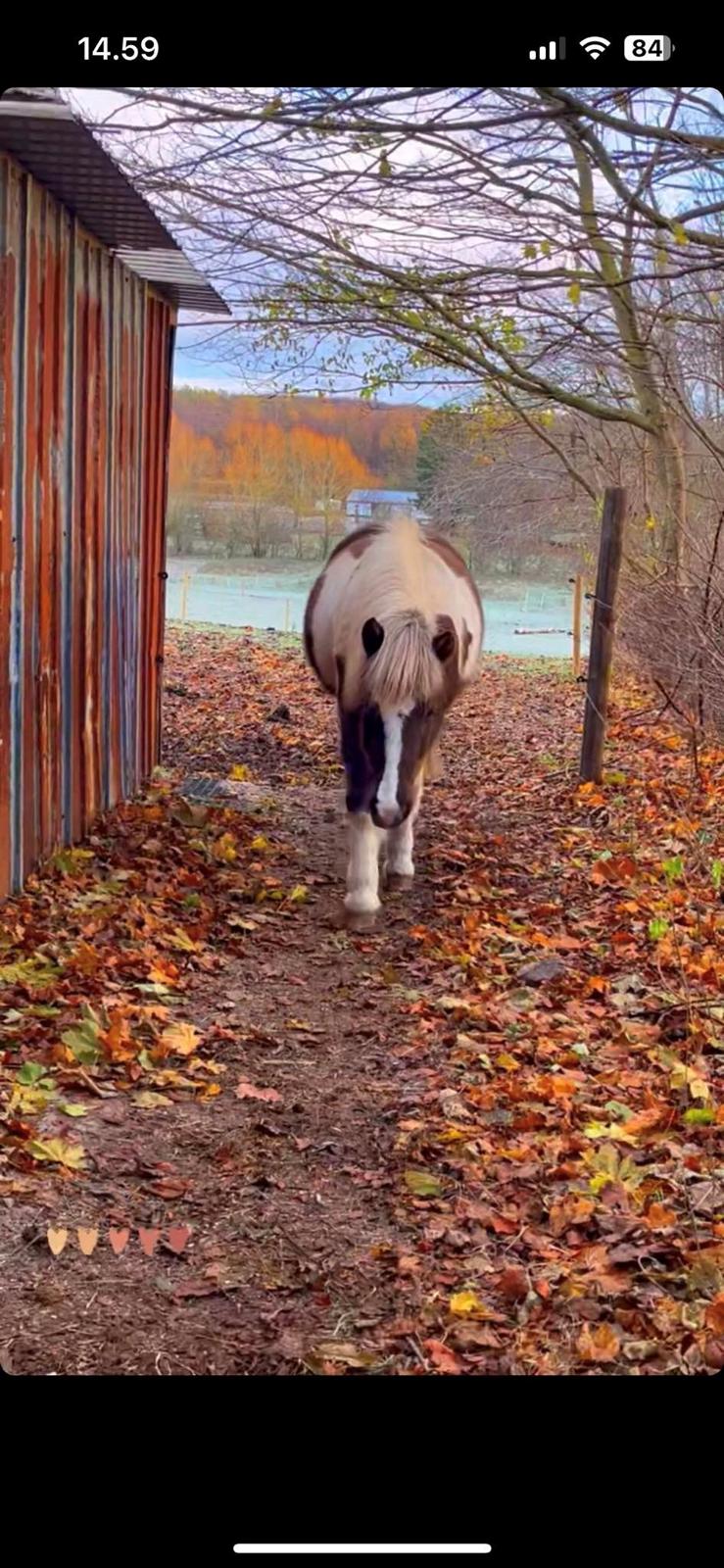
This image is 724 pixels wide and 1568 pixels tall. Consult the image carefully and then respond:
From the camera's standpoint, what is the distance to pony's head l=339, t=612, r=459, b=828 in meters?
4.46

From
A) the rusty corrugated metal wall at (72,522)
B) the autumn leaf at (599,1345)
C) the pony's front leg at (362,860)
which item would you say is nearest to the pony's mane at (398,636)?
the pony's front leg at (362,860)

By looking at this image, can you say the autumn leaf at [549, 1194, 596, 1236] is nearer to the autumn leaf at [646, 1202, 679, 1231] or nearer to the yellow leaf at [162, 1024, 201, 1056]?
the autumn leaf at [646, 1202, 679, 1231]

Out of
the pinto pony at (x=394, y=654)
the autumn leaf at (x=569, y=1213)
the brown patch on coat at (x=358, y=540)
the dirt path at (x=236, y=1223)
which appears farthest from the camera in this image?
the pinto pony at (x=394, y=654)

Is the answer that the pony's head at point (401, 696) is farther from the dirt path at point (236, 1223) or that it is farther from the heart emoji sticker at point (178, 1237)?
the heart emoji sticker at point (178, 1237)

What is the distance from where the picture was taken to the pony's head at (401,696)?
14.6ft

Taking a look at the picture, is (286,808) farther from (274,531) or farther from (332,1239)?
(332,1239)

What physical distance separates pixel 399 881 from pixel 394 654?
1.35 metres

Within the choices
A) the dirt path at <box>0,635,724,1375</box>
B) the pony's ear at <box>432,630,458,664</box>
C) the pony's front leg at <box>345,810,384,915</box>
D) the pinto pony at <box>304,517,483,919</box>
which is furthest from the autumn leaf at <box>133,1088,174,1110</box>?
the pony's front leg at <box>345,810,384,915</box>

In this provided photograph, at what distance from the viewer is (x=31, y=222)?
4.51 metres

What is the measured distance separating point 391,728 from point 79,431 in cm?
217

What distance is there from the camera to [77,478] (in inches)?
218
